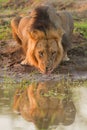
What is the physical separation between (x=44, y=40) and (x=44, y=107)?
116 inches

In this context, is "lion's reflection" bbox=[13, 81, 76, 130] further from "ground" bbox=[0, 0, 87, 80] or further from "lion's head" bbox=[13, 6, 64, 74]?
"ground" bbox=[0, 0, 87, 80]

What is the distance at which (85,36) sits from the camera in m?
14.6

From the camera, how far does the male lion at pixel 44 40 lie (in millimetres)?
11694

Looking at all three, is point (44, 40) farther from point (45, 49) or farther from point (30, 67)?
point (30, 67)

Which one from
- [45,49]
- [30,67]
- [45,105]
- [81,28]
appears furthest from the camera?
[81,28]

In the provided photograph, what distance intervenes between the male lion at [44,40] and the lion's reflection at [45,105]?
933mm

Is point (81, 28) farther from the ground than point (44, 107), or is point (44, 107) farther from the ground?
point (44, 107)

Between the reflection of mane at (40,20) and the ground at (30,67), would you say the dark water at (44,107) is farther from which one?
the reflection of mane at (40,20)

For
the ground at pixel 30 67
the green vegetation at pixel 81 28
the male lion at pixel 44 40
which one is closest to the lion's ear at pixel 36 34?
the male lion at pixel 44 40

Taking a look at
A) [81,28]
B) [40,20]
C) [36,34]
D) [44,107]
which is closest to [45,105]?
[44,107]

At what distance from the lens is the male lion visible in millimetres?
11694

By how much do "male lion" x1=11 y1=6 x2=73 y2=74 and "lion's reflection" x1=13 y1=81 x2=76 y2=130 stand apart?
3.06 feet

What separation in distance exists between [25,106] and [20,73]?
307cm

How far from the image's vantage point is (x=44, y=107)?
904 centimetres
